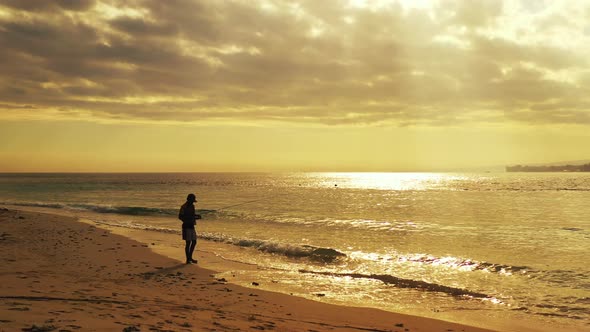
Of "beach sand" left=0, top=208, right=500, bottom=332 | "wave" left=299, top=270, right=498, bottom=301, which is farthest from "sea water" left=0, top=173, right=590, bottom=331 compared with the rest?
"beach sand" left=0, top=208, right=500, bottom=332

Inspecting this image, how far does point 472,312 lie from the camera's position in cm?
1047

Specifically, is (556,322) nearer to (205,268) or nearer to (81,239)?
(205,268)

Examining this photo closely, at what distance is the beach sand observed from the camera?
695cm

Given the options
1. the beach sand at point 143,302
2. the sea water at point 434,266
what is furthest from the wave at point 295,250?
the beach sand at point 143,302

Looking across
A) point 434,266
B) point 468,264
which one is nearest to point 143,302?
point 434,266

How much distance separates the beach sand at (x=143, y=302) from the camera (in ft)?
22.8

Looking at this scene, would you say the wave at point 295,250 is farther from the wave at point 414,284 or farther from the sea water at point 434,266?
the wave at point 414,284

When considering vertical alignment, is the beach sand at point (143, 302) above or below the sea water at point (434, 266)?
above

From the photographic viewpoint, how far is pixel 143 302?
8.70 metres

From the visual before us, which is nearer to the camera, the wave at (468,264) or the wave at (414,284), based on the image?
the wave at (414,284)

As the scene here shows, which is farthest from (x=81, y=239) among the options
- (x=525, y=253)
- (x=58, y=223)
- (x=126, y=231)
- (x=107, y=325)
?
(x=525, y=253)

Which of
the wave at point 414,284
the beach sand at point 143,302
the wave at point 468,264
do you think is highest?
the beach sand at point 143,302

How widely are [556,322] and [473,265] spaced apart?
242 inches

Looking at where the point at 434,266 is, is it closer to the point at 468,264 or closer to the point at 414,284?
the point at 468,264
